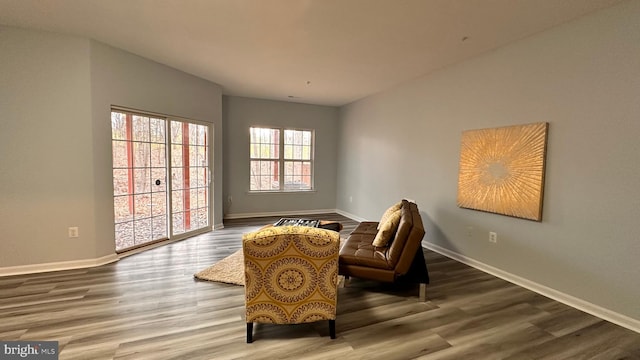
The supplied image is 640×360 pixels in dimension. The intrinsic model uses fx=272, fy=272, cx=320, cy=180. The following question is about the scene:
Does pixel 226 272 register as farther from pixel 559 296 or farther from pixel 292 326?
pixel 559 296

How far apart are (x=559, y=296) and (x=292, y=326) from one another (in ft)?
8.79

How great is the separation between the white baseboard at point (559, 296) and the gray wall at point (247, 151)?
377 centimetres

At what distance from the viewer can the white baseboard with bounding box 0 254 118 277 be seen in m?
3.09

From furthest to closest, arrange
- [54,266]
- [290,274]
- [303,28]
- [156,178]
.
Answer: [156,178] → [54,266] → [303,28] → [290,274]

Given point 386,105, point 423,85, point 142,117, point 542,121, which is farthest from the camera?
point 386,105

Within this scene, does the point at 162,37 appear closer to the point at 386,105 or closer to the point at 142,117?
the point at 142,117

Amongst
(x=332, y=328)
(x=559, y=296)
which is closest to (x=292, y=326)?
(x=332, y=328)

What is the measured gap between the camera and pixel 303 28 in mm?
2848

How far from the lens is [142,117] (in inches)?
155

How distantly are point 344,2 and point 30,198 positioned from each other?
4001 millimetres

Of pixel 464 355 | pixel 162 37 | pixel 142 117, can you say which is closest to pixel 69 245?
pixel 142 117

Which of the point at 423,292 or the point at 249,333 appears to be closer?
the point at 249,333

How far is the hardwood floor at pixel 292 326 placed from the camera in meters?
1.95

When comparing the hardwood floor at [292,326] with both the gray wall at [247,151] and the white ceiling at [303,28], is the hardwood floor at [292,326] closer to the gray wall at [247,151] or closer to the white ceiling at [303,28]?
the white ceiling at [303,28]
